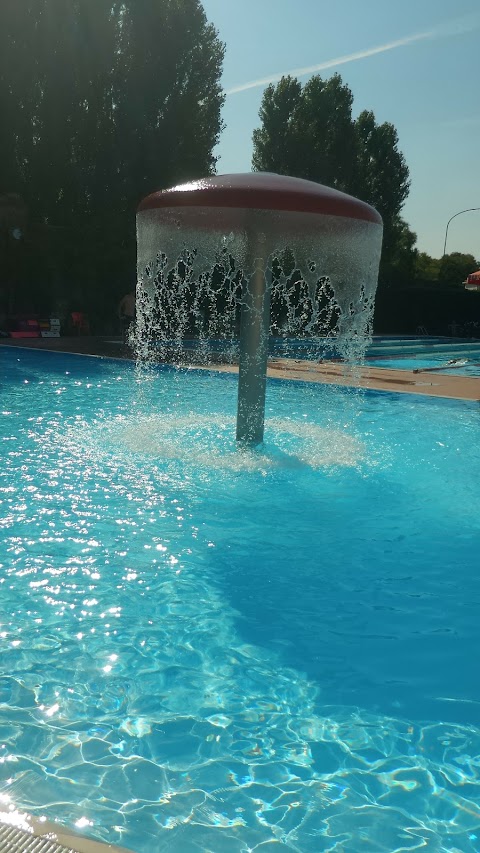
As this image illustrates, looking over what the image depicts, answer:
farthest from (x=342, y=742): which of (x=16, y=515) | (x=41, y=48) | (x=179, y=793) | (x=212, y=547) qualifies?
(x=41, y=48)

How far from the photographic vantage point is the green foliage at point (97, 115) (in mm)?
22469

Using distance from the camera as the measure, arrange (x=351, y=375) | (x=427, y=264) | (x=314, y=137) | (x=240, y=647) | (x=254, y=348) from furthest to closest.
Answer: (x=427, y=264), (x=314, y=137), (x=351, y=375), (x=254, y=348), (x=240, y=647)

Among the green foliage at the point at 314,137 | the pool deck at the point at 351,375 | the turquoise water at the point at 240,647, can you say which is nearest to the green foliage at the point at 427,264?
the green foliage at the point at 314,137

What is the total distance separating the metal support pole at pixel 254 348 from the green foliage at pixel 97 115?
1577 cm

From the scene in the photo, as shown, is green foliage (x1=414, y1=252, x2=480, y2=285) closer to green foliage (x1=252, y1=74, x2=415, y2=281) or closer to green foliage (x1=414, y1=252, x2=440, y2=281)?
green foliage (x1=414, y1=252, x2=440, y2=281)

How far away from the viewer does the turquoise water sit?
2.59m

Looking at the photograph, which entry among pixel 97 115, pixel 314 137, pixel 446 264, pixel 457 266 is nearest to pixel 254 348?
pixel 97 115

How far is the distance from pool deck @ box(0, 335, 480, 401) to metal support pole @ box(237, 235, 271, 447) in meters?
5.36

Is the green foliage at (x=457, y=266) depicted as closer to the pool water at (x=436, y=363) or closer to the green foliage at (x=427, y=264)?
the green foliage at (x=427, y=264)

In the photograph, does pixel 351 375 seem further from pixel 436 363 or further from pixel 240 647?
pixel 240 647

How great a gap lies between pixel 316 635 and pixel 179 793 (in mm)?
1389

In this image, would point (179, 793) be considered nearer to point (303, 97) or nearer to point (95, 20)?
point (95, 20)

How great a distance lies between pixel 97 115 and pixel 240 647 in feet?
78.9

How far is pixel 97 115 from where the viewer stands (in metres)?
24.2
